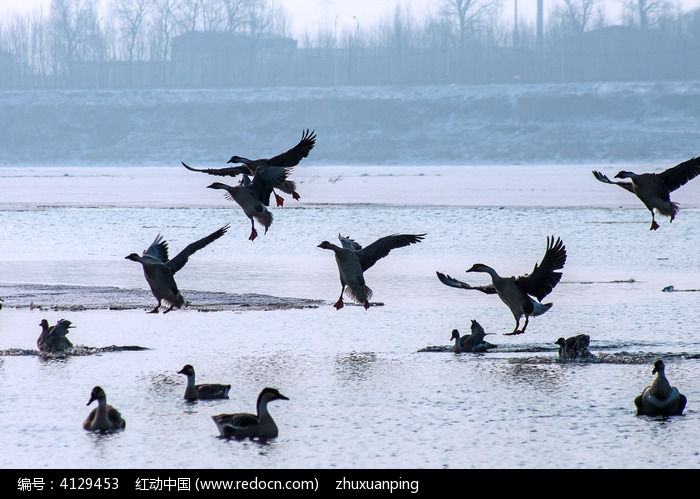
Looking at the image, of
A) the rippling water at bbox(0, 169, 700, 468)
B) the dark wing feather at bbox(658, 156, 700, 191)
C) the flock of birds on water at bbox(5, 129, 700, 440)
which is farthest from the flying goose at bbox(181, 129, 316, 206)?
the dark wing feather at bbox(658, 156, 700, 191)

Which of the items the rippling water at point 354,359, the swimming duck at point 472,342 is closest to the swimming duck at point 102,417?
the rippling water at point 354,359

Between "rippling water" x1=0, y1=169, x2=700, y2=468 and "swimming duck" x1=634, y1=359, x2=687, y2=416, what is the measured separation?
90 millimetres

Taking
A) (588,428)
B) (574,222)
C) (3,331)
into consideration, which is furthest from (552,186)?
(588,428)

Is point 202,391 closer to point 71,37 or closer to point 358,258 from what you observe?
point 358,258

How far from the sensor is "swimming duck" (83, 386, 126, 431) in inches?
406

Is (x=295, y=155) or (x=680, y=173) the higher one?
(x=295, y=155)

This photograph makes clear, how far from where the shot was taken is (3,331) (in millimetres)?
15242

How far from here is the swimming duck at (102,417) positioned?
1031cm

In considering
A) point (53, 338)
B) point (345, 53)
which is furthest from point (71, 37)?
point (53, 338)

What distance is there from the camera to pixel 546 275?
13.0 m

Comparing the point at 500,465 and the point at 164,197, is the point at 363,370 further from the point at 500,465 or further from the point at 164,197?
the point at 164,197

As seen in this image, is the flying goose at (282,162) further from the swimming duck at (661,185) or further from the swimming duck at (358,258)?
the swimming duck at (661,185)

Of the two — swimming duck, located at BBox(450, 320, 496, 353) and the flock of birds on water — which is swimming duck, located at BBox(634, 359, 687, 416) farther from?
swimming duck, located at BBox(450, 320, 496, 353)

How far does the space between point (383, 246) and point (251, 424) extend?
3.82 meters
